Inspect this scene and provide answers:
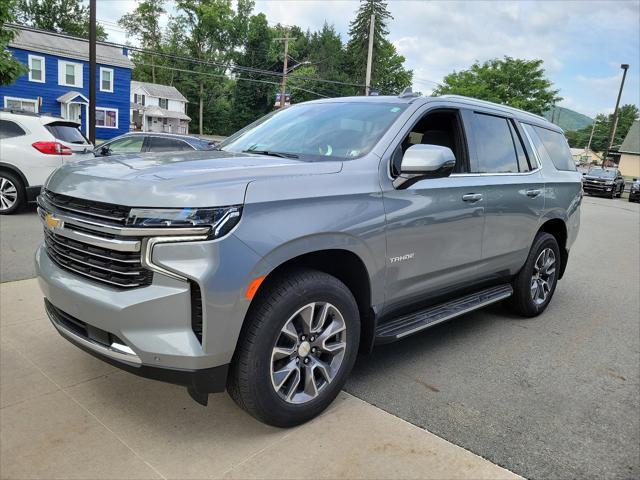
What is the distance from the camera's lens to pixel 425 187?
3.45m

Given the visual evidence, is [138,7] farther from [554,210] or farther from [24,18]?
[554,210]

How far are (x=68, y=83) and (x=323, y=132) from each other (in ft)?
128

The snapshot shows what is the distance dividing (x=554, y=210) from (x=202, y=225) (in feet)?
13.0

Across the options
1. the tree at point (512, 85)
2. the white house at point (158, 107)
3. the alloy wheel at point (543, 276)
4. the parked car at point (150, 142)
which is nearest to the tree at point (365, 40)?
the tree at point (512, 85)

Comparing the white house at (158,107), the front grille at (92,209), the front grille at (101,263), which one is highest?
the white house at (158,107)

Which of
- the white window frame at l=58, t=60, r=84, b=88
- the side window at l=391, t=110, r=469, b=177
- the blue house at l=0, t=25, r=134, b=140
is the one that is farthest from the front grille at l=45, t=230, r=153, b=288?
the white window frame at l=58, t=60, r=84, b=88

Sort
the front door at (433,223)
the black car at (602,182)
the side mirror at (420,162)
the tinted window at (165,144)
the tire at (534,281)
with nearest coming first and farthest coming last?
the side mirror at (420,162) < the front door at (433,223) < the tire at (534,281) < the tinted window at (165,144) < the black car at (602,182)

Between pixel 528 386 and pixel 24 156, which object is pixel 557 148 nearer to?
pixel 528 386

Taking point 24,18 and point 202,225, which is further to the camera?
point 24,18

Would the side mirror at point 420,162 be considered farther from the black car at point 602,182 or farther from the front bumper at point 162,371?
the black car at point 602,182

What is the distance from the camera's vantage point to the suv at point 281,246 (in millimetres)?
2381

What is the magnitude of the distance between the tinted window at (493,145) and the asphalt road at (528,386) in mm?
1525

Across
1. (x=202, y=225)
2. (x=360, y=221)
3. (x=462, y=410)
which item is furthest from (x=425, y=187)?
(x=202, y=225)

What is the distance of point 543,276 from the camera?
527cm
